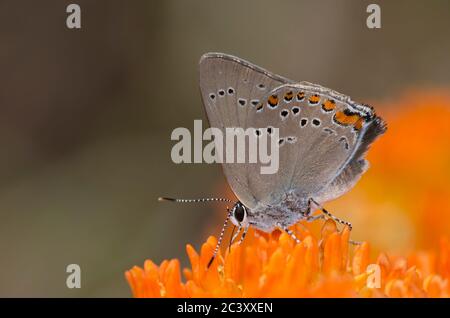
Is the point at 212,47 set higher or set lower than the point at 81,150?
higher

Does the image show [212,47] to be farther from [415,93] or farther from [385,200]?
[385,200]

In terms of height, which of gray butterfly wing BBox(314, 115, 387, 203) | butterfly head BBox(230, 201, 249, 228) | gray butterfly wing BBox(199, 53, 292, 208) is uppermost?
gray butterfly wing BBox(199, 53, 292, 208)

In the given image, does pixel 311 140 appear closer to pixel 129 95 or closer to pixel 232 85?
pixel 232 85

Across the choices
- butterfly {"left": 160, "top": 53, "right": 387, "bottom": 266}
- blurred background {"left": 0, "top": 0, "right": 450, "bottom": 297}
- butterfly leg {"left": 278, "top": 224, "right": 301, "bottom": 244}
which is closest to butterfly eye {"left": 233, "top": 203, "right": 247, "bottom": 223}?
butterfly {"left": 160, "top": 53, "right": 387, "bottom": 266}

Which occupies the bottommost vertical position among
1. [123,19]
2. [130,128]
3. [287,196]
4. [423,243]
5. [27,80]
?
[423,243]

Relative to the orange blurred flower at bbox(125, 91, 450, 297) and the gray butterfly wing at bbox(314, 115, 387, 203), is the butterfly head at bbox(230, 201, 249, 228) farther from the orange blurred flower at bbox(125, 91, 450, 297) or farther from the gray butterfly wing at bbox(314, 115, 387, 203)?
the gray butterfly wing at bbox(314, 115, 387, 203)

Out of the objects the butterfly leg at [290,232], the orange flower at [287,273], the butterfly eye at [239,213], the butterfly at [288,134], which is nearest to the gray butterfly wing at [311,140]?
the butterfly at [288,134]
